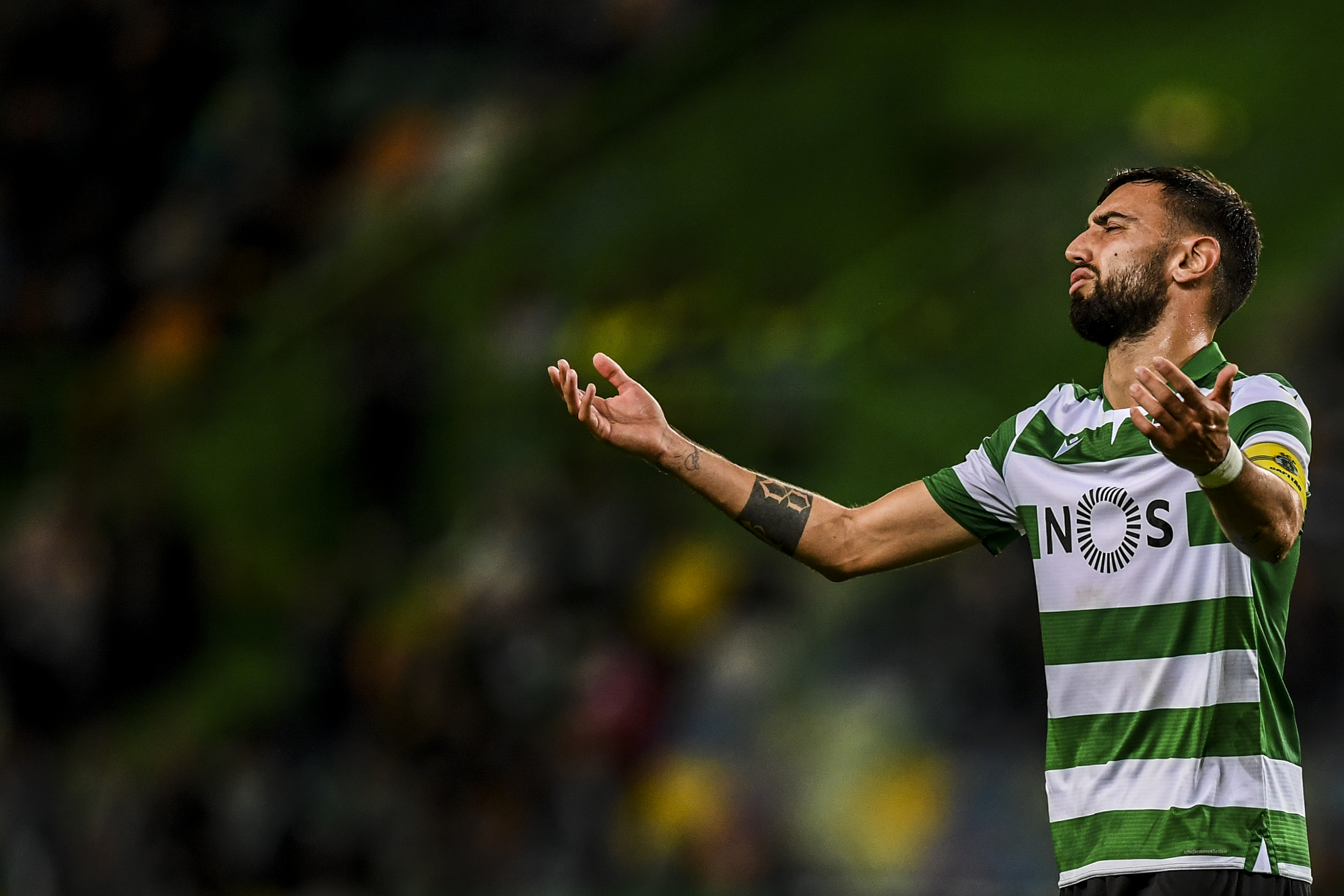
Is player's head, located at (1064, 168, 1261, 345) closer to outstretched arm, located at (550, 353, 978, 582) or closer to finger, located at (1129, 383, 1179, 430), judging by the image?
outstretched arm, located at (550, 353, 978, 582)

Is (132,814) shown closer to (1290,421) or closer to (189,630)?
(189,630)

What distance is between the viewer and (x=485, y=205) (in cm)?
1098

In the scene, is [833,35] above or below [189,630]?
above

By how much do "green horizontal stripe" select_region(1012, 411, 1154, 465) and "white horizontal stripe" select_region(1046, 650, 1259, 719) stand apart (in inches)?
14.8

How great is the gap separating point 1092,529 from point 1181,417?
1.87 ft

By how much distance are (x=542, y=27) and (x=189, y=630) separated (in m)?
4.45

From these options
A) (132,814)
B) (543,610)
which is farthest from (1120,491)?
(132,814)

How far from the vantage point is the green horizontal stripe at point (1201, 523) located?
3.22 m

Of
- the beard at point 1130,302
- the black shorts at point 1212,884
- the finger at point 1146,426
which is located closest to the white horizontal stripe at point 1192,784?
the black shorts at point 1212,884

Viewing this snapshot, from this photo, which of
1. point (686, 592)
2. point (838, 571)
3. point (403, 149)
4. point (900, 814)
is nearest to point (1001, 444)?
point (838, 571)

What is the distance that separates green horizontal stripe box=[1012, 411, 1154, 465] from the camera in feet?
11.0

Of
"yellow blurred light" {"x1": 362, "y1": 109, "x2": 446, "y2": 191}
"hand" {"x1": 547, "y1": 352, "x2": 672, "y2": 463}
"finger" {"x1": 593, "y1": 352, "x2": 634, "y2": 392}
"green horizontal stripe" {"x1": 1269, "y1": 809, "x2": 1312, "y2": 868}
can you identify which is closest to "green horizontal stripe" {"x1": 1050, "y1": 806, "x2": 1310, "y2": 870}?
"green horizontal stripe" {"x1": 1269, "y1": 809, "x2": 1312, "y2": 868}

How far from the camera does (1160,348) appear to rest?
346cm

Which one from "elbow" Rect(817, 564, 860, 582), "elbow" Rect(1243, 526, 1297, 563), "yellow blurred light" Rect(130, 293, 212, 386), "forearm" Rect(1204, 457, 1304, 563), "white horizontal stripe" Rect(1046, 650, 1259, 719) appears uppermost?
"yellow blurred light" Rect(130, 293, 212, 386)
